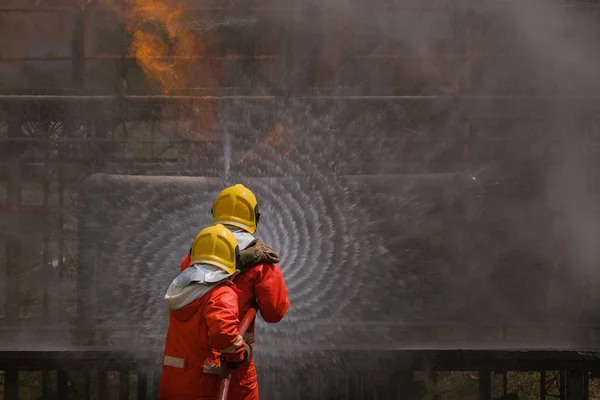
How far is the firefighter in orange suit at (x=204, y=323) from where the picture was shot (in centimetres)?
302

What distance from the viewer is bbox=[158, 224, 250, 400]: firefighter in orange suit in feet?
9.92

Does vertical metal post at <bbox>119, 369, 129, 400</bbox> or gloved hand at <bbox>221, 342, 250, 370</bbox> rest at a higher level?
gloved hand at <bbox>221, 342, 250, 370</bbox>

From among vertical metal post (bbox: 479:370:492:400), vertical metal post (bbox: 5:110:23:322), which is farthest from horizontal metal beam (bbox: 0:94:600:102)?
vertical metal post (bbox: 479:370:492:400)

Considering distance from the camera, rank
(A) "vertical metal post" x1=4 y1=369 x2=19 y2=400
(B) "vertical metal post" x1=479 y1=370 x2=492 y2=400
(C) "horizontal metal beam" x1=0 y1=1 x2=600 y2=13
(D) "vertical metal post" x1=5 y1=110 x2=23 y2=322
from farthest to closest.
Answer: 1. (C) "horizontal metal beam" x1=0 y1=1 x2=600 y2=13
2. (D) "vertical metal post" x1=5 y1=110 x2=23 y2=322
3. (B) "vertical metal post" x1=479 y1=370 x2=492 y2=400
4. (A) "vertical metal post" x1=4 y1=369 x2=19 y2=400

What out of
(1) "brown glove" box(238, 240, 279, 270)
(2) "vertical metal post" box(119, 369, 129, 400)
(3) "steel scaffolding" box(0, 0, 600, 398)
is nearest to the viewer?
(1) "brown glove" box(238, 240, 279, 270)

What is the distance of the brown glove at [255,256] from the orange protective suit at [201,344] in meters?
0.22

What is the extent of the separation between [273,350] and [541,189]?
16.5ft

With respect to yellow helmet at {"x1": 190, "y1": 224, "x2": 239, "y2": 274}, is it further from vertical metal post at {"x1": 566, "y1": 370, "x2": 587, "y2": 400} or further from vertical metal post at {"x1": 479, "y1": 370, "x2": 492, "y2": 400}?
vertical metal post at {"x1": 566, "y1": 370, "x2": 587, "y2": 400}

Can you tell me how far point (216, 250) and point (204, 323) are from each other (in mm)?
354

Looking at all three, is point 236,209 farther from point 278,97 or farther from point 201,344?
point 278,97

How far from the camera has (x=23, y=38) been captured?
11977 millimetres

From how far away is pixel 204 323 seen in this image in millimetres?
3090

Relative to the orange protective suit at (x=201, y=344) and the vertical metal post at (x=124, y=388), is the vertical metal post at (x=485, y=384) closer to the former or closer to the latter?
the orange protective suit at (x=201, y=344)

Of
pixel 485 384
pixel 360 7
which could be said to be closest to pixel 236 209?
pixel 485 384
